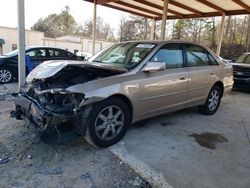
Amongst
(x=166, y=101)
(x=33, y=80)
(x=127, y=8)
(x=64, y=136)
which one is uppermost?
(x=127, y=8)

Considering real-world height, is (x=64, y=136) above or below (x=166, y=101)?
below

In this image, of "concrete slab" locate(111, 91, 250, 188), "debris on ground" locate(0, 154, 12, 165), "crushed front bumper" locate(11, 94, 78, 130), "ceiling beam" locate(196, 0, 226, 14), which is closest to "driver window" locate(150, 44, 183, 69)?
"concrete slab" locate(111, 91, 250, 188)

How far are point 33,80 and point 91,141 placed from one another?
4.38ft

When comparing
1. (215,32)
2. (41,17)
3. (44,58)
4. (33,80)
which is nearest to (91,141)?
(33,80)

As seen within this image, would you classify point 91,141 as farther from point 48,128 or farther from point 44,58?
point 44,58

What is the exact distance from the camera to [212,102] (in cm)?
566

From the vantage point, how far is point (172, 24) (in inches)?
1204

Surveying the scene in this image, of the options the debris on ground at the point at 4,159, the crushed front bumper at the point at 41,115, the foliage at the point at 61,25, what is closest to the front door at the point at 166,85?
the crushed front bumper at the point at 41,115

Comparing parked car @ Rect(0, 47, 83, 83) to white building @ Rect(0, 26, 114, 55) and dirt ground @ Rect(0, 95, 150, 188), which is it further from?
white building @ Rect(0, 26, 114, 55)

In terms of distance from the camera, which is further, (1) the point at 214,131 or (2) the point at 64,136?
(1) the point at 214,131

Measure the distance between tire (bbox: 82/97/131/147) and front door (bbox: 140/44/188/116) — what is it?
41 centimetres

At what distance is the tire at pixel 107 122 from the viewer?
335cm

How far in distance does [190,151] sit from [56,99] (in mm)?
2030

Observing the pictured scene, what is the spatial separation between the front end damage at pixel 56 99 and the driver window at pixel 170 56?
94 centimetres
